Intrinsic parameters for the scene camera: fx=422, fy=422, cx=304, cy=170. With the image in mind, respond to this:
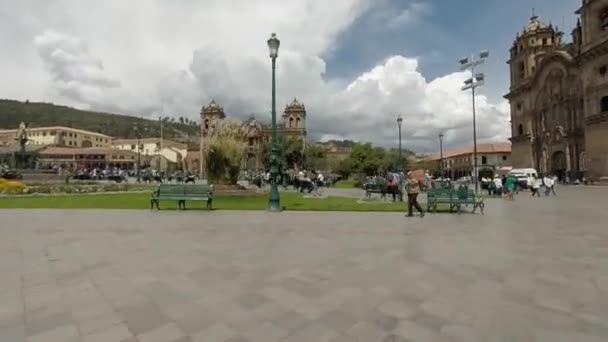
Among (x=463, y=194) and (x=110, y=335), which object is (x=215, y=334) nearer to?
(x=110, y=335)

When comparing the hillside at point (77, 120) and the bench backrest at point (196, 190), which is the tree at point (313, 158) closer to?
the bench backrest at point (196, 190)

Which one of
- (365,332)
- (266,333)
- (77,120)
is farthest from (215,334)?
(77,120)

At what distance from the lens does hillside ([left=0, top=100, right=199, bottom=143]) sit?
160375 mm

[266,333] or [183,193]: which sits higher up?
[183,193]

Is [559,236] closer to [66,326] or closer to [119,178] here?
[66,326]

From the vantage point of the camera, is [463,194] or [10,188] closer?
[463,194]

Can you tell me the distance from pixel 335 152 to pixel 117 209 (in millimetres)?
129102

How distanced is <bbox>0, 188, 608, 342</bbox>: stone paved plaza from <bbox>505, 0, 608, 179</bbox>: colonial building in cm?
Result: 4711

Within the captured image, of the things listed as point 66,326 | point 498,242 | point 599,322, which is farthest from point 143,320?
point 498,242

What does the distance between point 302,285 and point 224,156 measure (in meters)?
18.8

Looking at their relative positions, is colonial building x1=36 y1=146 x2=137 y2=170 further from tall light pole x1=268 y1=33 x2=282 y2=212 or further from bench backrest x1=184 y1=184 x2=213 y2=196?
tall light pole x1=268 y1=33 x2=282 y2=212

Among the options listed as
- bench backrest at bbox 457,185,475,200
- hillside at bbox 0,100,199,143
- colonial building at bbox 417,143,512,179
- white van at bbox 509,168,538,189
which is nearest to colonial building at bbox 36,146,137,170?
hillside at bbox 0,100,199,143

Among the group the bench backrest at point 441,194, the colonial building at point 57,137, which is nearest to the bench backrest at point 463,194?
the bench backrest at point 441,194

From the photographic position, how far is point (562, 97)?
57500 millimetres
